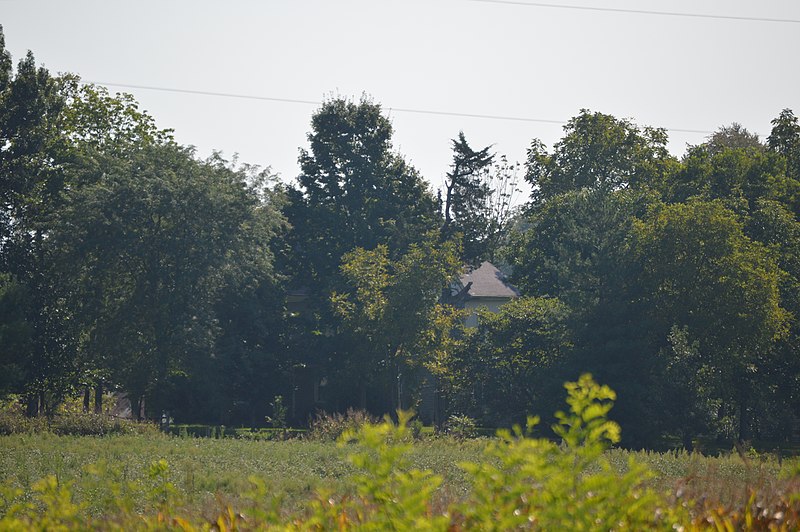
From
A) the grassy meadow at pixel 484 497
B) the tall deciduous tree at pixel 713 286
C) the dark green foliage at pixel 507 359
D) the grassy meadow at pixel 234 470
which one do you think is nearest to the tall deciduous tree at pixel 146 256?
the dark green foliage at pixel 507 359

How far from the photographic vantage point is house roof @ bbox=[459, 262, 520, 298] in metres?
56.8

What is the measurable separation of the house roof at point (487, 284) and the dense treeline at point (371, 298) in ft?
47.2

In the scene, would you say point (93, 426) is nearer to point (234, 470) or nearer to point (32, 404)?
point (234, 470)

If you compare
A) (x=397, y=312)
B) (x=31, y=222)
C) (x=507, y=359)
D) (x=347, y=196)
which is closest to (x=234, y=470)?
(x=397, y=312)

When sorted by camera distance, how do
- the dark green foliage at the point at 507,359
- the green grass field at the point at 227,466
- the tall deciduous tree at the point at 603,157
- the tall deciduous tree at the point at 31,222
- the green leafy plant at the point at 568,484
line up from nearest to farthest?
the green leafy plant at the point at 568,484 → the green grass field at the point at 227,466 → the dark green foliage at the point at 507,359 → the tall deciduous tree at the point at 31,222 → the tall deciduous tree at the point at 603,157

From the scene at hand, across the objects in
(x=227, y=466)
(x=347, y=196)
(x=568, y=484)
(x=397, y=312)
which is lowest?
(x=227, y=466)

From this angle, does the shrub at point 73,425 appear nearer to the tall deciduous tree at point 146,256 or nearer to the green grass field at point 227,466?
the green grass field at point 227,466

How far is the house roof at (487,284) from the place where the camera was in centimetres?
5675

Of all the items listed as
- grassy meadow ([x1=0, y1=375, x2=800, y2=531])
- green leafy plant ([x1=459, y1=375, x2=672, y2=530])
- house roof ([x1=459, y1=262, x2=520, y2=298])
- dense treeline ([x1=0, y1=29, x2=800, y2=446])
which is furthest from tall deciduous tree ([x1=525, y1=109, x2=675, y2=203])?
green leafy plant ([x1=459, y1=375, x2=672, y2=530])

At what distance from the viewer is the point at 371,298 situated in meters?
33.8

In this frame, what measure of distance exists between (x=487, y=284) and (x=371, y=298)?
25045mm

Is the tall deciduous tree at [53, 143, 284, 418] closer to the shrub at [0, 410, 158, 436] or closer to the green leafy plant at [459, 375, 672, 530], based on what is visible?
the shrub at [0, 410, 158, 436]

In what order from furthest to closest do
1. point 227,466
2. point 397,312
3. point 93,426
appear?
point 397,312 → point 93,426 → point 227,466

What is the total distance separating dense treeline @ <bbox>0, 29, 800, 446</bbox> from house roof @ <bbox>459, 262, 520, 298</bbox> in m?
14.4
